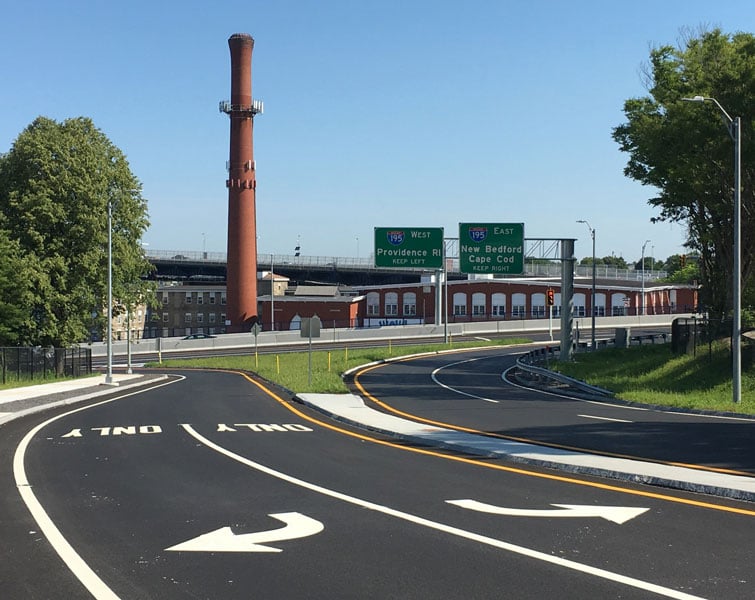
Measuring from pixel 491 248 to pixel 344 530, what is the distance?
42.7 metres

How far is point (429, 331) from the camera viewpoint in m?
86.1

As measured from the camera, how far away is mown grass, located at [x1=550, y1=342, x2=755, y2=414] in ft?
88.2

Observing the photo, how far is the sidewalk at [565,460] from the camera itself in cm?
1127

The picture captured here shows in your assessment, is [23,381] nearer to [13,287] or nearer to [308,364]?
[13,287]

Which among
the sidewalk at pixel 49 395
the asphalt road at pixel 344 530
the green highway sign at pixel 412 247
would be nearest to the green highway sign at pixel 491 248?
the green highway sign at pixel 412 247

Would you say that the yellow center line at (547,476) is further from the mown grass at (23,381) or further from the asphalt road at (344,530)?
the mown grass at (23,381)

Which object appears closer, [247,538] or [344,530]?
[247,538]

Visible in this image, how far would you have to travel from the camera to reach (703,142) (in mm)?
36375

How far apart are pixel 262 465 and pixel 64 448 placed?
4.96 m

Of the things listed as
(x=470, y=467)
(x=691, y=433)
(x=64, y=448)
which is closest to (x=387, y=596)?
(x=470, y=467)

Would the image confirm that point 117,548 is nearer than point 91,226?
Yes

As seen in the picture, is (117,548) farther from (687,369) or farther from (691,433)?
(687,369)

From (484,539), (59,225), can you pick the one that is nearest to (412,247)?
(59,225)

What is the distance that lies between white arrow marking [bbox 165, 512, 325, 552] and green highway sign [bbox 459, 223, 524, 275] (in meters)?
41.9
